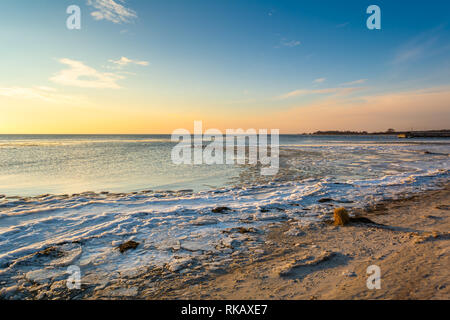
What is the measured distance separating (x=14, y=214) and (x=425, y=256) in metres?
11.9

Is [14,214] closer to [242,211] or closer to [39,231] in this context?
[39,231]

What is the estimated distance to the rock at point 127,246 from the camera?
5.70m

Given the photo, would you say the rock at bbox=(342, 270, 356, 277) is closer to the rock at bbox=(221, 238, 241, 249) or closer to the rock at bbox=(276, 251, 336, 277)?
the rock at bbox=(276, 251, 336, 277)

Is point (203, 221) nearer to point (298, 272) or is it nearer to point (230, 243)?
point (230, 243)

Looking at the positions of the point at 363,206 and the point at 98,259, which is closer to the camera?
the point at 98,259

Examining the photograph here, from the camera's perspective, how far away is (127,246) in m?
5.82

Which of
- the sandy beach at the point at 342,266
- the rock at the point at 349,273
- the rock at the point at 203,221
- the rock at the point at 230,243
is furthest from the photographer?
the rock at the point at 203,221

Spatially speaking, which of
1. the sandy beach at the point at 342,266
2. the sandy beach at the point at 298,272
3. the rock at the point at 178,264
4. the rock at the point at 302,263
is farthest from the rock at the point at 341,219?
the rock at the point at 178,264

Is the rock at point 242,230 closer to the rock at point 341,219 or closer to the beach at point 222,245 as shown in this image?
the beach at point 222,245

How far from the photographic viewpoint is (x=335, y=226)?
7.09 meters

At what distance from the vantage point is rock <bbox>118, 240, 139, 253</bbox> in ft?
18.7

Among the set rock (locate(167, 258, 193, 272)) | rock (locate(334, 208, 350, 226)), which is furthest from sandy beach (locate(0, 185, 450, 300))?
rock (locate(334, 208, 350, 226))
